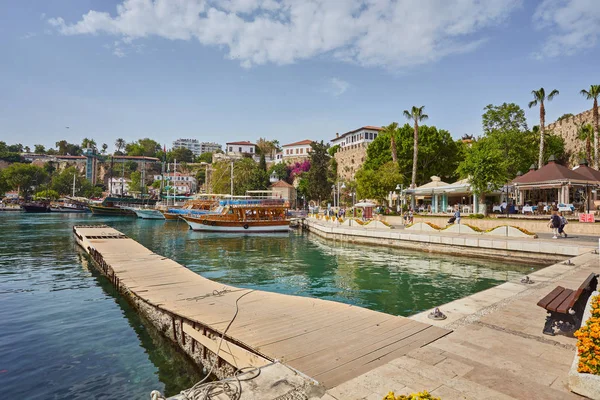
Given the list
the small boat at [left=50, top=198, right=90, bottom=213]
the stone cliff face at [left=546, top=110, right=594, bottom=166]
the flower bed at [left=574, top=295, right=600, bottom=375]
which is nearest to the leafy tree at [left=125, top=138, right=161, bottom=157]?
the small boat at [left=50, top=198, right=90, bottom=213]

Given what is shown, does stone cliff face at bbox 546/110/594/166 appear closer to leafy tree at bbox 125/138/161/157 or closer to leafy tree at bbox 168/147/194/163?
leafy tree at bbox 168/147/194/163

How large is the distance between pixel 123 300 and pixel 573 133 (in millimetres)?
53700

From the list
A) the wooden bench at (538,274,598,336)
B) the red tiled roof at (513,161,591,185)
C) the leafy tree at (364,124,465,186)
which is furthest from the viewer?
the leafy tree at (364,124,465,186)

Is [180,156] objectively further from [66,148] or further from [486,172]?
[486,172]

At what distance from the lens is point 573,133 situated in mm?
44094

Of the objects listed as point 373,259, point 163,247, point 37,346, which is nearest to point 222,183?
point 163,247

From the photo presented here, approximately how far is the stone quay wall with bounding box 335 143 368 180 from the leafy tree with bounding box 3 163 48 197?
88303 millimetres

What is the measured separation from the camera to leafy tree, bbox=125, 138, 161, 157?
153 metres

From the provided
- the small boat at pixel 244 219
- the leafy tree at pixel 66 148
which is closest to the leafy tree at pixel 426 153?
the small boat at pixel 244 219

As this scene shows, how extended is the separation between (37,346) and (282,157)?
323ft

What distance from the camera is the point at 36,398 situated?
5543mm

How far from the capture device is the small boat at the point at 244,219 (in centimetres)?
3675

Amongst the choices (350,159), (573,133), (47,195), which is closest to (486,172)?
(573,133)

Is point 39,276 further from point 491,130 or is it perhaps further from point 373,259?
point 491,130
